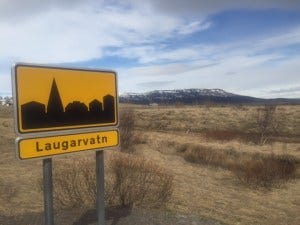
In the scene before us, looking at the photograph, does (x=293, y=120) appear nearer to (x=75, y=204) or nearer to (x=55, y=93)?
(x=75, y=204)

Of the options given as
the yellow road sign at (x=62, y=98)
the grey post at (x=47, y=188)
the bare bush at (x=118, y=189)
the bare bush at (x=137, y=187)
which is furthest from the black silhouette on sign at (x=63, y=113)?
the bare bush at (x=137, y=187)

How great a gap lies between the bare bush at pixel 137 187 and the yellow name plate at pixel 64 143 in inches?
153

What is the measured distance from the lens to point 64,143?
13.1ft

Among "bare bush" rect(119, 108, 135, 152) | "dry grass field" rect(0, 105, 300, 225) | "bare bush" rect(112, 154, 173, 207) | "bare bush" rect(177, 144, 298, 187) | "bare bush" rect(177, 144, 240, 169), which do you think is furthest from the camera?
"bare bush" rect(119, 108, 135, 152)

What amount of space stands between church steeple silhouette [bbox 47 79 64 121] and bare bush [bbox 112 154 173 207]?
14.4 ft

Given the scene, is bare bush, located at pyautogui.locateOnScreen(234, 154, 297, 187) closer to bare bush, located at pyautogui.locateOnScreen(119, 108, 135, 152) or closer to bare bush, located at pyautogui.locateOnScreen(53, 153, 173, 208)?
bare bush, located at pyautogui.locateOnScreen(119, 108, 135, 152)

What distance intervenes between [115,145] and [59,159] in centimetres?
995

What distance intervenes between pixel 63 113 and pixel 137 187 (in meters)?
4.86

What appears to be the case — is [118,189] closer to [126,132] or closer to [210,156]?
[210,156]

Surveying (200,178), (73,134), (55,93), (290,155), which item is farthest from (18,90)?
(290,155)

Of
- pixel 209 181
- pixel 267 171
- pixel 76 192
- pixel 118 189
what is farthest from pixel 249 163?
pixel 76 192

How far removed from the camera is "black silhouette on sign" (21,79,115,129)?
147 inches

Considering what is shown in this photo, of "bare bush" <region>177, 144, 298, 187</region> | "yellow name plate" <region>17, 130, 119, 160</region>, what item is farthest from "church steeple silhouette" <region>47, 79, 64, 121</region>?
"bare bush" <region>177, 144, 298, 187</region>

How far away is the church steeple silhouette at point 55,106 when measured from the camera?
12.7 ft
